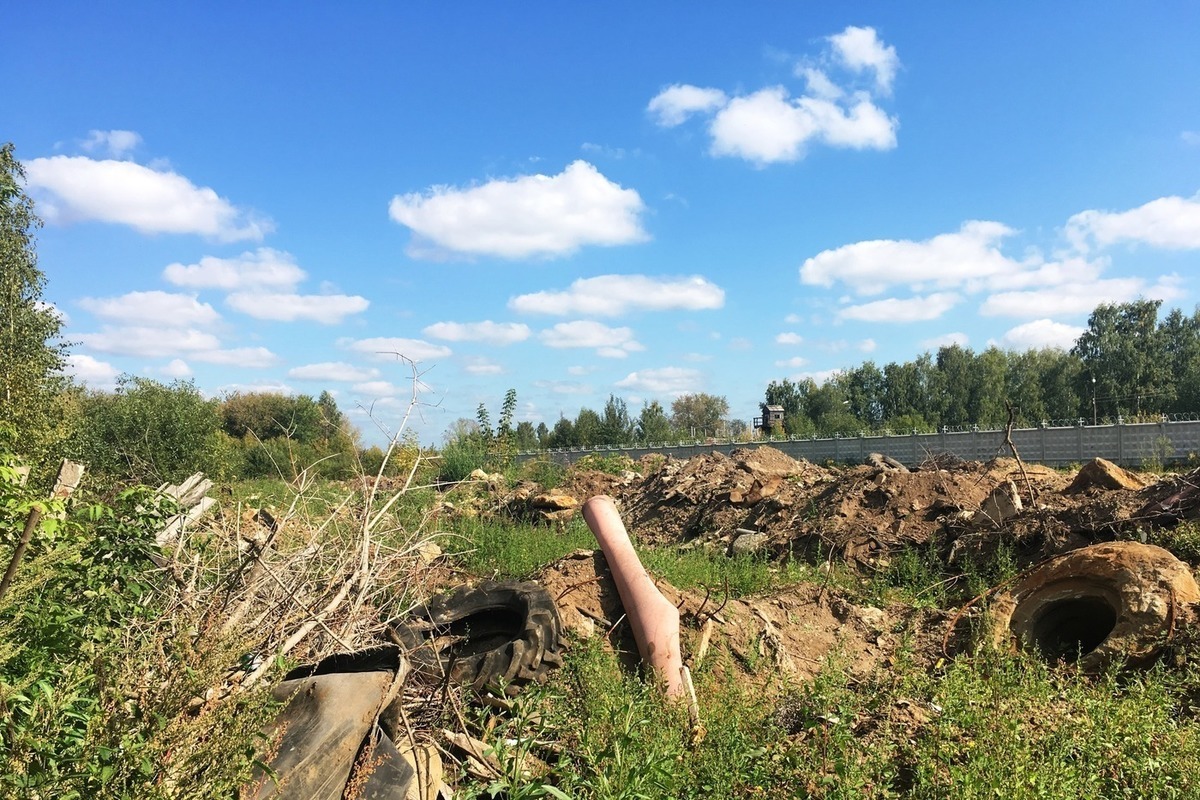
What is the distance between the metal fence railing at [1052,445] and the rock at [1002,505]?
30.9 ft

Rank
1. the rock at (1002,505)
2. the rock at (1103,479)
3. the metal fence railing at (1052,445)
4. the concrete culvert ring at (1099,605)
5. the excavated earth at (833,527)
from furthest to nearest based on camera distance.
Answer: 1. the metal fence railing at (1052,445)
2. the rock at (1103,479)
3. the rock at (1002,505)
4. the excavated earth at (833,527)
5. the concrete culvert ring at (1099,605)

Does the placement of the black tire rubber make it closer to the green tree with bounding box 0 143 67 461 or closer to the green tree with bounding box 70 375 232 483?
the green tree with bounding box 0 143 67 461

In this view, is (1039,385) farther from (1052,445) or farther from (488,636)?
(488,636)

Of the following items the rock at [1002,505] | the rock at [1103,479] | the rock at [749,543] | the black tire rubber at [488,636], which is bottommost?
the rock at [749,543]

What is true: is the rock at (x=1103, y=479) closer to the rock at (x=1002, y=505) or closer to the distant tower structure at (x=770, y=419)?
the rock at (x=1002, y=505)

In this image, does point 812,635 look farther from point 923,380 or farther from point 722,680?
point 923,380

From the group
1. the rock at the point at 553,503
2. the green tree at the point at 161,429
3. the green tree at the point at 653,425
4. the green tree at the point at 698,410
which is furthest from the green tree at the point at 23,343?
the green tree at the point at 698,410

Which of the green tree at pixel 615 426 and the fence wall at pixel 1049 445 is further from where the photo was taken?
the green tree at pixel 615 426

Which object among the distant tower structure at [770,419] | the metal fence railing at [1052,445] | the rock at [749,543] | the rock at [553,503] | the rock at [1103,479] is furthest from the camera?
the distant tower structure at [770,419]

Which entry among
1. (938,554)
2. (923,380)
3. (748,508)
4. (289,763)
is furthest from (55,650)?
(923,380)

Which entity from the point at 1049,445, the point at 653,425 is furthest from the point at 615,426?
the point at 1049,445

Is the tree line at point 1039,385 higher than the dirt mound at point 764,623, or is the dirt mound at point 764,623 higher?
the tree line at point 1039,385

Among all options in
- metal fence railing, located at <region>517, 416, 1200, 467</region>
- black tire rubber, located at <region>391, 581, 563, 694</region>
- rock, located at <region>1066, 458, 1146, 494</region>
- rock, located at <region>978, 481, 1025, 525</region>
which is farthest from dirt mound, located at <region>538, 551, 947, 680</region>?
metal fence railing, located at <region>517, 416, 1200, 467</region>

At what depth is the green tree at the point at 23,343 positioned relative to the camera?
38.2 ft
